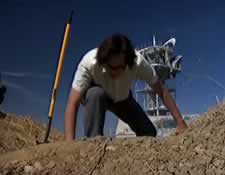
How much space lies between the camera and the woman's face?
3467mm

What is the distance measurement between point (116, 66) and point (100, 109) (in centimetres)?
44

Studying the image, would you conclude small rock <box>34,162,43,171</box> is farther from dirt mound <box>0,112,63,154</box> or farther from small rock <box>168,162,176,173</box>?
dirt mound <box>0,112,63,154</box>

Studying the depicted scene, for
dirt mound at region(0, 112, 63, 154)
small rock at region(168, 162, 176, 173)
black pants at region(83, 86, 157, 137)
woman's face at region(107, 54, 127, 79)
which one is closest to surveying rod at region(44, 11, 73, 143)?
black pants at region(83, 86, 157, 137)

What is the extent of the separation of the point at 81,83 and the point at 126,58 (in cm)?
48

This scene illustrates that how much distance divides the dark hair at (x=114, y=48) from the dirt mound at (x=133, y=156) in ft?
2.60

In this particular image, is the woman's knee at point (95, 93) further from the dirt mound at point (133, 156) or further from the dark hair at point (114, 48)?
the dirt mound at point (133, 156)

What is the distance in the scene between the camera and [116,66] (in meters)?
3.54

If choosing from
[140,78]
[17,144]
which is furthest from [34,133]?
[140,78]

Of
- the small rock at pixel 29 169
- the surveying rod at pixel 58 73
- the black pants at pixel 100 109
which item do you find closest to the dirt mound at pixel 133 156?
the small rock at pixel 29 169

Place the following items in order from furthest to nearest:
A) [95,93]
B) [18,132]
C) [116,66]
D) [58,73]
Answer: [18,132] < [58,73] < [95,93] < [116,66]

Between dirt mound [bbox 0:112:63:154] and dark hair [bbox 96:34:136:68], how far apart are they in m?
3.98

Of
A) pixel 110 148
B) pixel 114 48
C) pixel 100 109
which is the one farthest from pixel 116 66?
pixel 110 148

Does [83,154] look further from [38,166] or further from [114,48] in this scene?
[114,48]

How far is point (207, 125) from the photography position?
290cm
